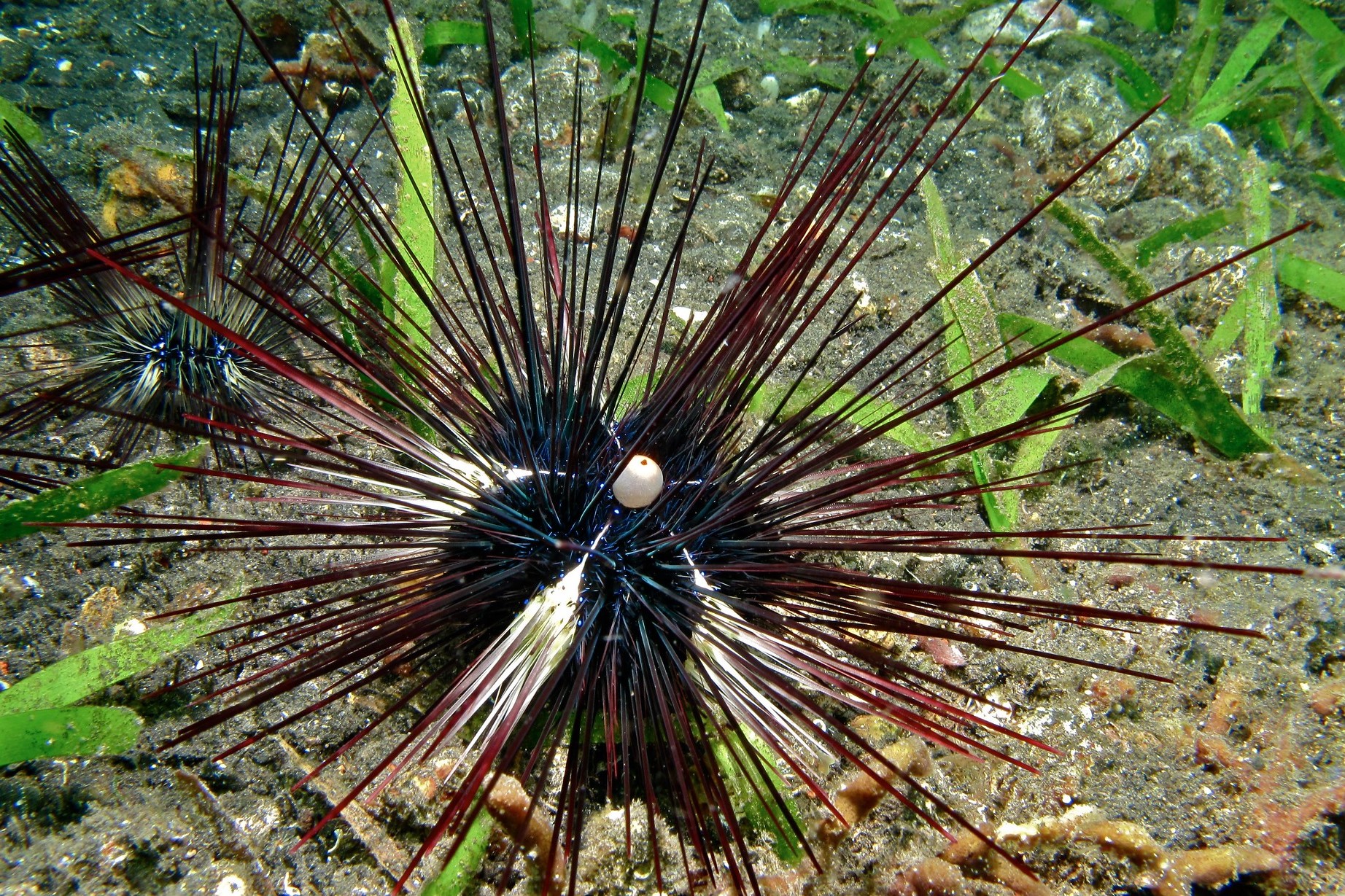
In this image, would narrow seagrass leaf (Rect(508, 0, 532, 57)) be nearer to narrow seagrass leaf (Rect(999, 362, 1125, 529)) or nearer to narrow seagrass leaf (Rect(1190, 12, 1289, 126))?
narrow seagrass leaf (Rect(999, 362, 1125, 529))

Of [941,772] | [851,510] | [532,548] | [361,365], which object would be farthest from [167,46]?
[941,772]

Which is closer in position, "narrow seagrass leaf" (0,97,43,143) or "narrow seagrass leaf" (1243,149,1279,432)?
"narrow seagrass leaf" (1243,149,1279,432)

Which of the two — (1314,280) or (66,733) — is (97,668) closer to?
(66,733)

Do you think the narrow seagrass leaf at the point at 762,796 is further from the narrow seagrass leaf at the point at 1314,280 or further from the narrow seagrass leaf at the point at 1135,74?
the narrow seagrass leaf at the point at 1135,74

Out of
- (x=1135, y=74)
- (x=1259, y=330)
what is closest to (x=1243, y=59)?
(x=1135, y=74)

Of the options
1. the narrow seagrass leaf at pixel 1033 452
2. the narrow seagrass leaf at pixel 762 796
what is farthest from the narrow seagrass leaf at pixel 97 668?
the narrow seagrass leaf at pixel 1033 452

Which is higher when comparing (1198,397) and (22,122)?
(22,122)

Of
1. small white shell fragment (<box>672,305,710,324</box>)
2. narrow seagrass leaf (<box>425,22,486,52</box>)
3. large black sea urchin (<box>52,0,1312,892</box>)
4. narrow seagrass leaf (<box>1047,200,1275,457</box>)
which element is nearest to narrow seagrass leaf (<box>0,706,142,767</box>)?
large black sea urchin (<box>52,0,1312,892</box>)

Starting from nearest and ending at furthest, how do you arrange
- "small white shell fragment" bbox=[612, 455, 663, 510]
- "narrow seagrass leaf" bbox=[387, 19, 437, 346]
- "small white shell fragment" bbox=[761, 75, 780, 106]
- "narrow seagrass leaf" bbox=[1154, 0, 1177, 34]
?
"small white shell fragment" bbox=[612, 455, 663, 510]
"narrow seagrass leaf" bbox=[387, 19, 437, 346]
"small white shell fragment" bbox=[761, 75, 780, 106]
"narrow seagrass leaf" bbox=[1154, 0, 1177, 34]
